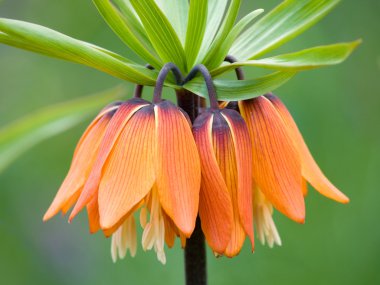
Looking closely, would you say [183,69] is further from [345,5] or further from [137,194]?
[345,5]

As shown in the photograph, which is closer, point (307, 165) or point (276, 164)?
point (276, 164)

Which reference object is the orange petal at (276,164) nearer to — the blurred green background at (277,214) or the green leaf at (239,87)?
the green leaf at (239,87)

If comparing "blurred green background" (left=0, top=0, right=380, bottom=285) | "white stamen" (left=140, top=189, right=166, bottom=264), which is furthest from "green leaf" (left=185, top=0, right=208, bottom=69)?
"blurred green background" (left=0, top=0, right=380, bottom=285)

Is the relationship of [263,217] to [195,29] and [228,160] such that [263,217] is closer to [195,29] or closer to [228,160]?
[228,160]

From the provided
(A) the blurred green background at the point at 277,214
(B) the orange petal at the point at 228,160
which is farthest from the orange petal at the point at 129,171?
(A) the blurred green background at the point at 277,214

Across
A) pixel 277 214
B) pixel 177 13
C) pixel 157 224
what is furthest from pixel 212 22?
pixel 277 214

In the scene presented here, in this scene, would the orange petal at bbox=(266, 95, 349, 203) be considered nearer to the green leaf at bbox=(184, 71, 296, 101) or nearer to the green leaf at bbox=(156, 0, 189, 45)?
the green leaf at bbox=(184, 71, 296, 101)
